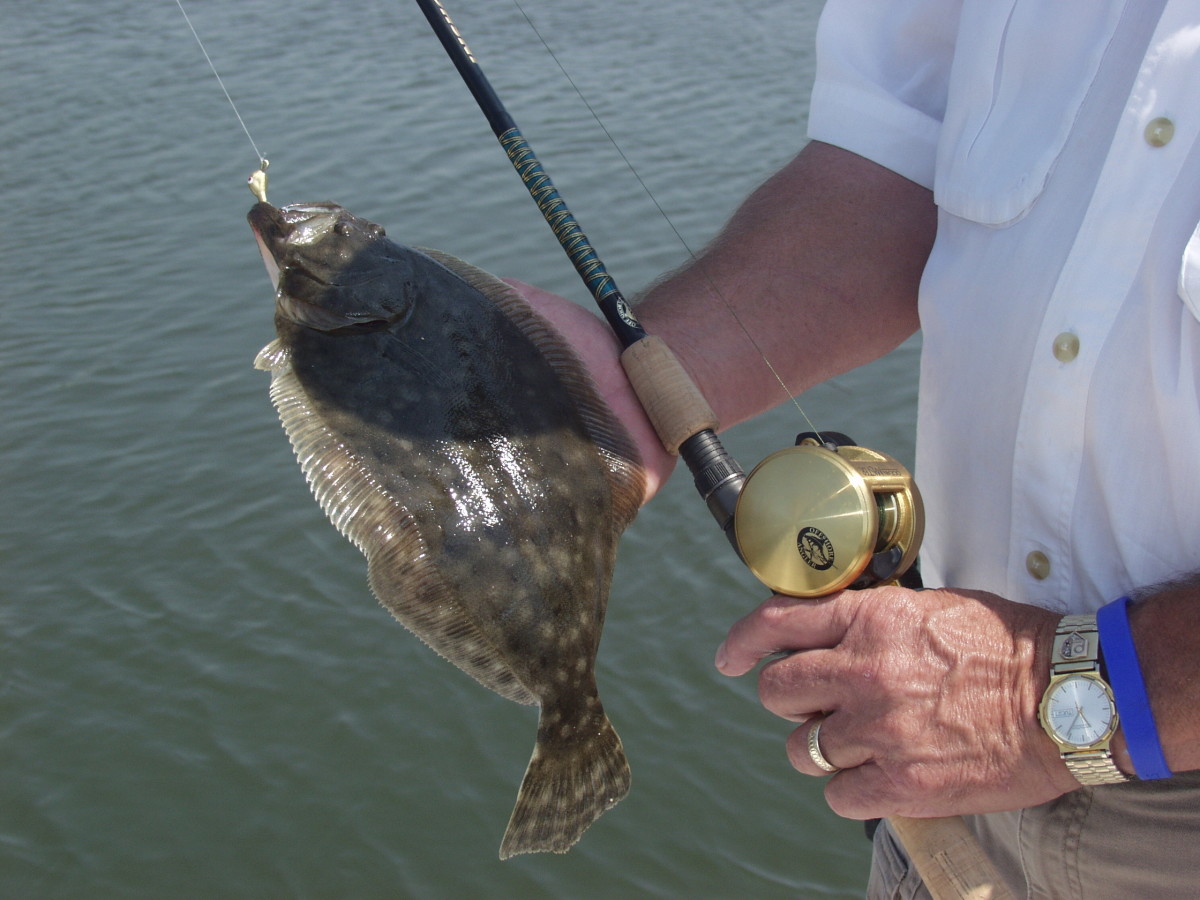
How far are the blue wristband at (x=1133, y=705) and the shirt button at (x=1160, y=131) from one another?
0.63 meters

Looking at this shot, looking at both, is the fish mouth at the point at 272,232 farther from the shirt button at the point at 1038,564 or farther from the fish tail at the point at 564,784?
the shirt button at the point at 1038,564

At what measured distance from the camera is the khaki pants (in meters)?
1.66

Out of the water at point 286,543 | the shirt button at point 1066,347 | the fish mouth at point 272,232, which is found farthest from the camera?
the water at point 286,543

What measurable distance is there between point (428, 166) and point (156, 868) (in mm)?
5967

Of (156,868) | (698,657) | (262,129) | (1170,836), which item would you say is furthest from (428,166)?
(1170,836)

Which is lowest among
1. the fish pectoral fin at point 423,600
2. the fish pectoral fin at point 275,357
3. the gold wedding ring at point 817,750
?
the gold wedding ring at point 817,750

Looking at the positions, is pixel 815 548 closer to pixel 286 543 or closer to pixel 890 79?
pixel 890 79

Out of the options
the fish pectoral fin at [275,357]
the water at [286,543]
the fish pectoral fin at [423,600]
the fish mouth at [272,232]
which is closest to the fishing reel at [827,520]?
the fish pectoral fin at [423,600]

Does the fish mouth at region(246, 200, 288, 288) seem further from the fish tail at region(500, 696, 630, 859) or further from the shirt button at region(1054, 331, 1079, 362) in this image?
the shirt button at region(1054, 331, 1079, 362)

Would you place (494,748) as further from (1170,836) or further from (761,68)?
(761,68)

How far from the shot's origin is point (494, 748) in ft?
16.3

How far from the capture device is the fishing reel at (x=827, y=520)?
1633mm

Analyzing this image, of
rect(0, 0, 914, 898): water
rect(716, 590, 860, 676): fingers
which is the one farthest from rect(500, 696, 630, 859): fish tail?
rect(0, 0, 914, 898): water

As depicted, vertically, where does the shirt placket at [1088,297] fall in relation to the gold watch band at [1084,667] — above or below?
above
